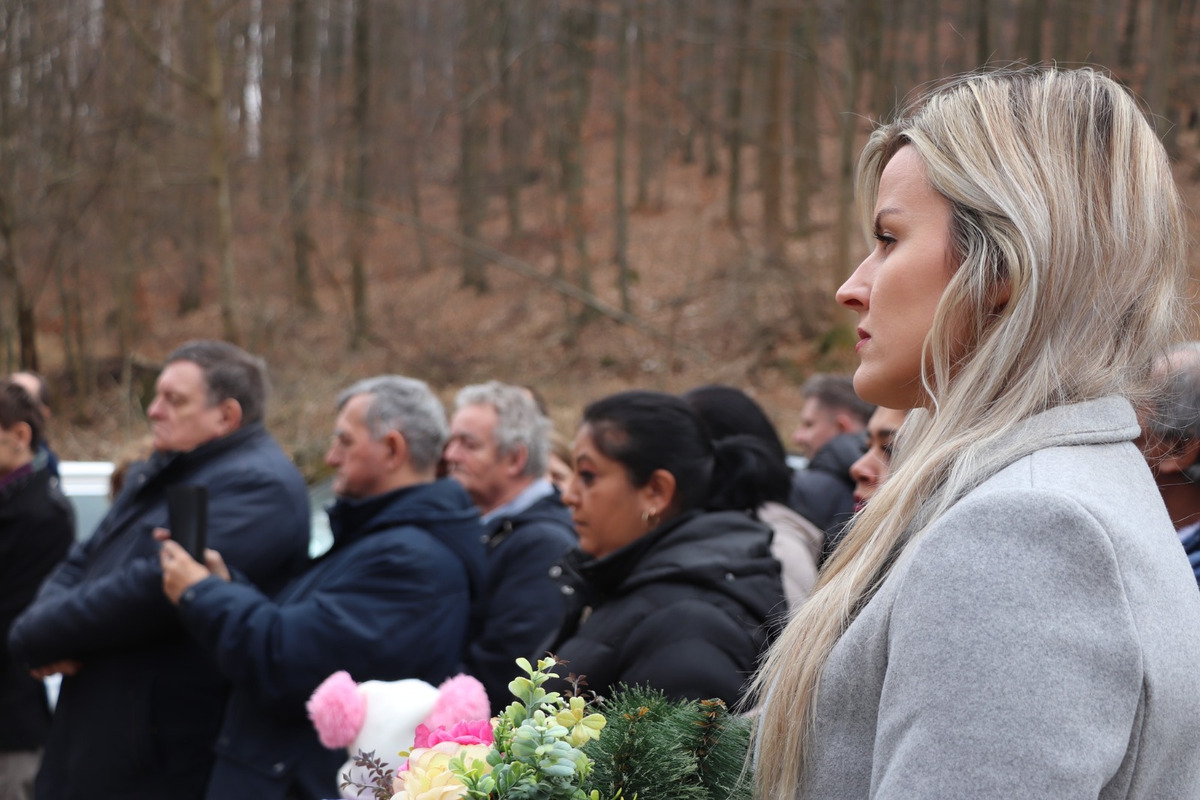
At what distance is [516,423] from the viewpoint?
15.2 ft

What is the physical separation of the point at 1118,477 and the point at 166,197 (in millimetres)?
20447

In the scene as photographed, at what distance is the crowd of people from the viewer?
3.40ft

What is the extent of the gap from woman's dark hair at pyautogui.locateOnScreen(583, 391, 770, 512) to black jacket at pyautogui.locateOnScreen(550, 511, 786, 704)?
5.9 inches

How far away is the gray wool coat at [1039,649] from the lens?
987 mm

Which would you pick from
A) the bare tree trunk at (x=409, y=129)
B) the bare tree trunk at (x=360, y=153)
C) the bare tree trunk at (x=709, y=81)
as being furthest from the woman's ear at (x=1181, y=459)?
the bare tree trunk at (x=360, y=153)

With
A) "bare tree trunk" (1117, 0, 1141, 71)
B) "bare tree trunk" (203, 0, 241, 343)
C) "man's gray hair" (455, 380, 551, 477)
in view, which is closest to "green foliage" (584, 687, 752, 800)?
"man's gray hair" (455, 380, 551, 477)

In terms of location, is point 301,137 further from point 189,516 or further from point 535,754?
point 535,754

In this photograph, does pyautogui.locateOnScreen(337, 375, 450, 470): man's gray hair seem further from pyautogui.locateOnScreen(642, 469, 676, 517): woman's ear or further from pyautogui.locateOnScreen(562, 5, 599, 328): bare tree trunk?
pyautogui.locateOnScreen(562, 5, 599, 328): bare tree trunk

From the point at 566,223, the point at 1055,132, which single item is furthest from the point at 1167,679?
the point at 566,223

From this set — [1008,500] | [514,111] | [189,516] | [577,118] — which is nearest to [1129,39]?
[577,118]

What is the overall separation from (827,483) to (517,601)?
1.90 metres

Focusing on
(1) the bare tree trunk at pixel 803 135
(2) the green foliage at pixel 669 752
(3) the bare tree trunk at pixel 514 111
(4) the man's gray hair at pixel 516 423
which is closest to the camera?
(2) the green foliage at pixel 669 752

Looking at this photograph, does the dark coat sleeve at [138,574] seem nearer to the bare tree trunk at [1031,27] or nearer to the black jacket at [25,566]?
the black jacket at [25,566]

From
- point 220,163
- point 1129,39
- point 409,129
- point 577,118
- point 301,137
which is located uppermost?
point 1129,39
